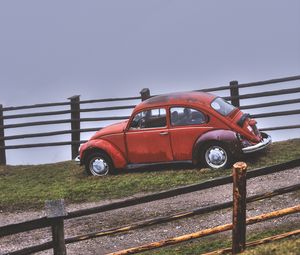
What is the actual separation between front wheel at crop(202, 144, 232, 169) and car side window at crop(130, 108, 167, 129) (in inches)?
42.8

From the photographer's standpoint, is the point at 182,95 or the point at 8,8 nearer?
the point at 182,95

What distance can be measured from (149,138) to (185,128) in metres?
0.81

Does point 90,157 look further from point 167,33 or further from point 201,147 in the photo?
point 167,33

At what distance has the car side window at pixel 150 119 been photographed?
12711 mm

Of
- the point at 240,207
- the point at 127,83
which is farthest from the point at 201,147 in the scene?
the point at 127,83

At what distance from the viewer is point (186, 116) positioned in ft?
41.2

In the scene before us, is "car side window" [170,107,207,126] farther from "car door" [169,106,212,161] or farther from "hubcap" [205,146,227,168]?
"hubcap" [205,146,227,168]

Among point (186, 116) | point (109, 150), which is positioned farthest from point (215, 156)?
point (109, 150)

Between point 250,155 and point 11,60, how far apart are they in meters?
169

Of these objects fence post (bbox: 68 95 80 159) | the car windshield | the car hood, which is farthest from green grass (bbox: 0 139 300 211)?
fence post (bbox: 68 95 80 159)

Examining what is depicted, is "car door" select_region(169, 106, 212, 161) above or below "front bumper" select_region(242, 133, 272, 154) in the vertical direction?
above

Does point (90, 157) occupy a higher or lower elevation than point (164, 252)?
higher

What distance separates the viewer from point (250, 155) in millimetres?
12938

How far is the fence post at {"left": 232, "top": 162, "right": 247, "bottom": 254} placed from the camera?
5.90 metres
